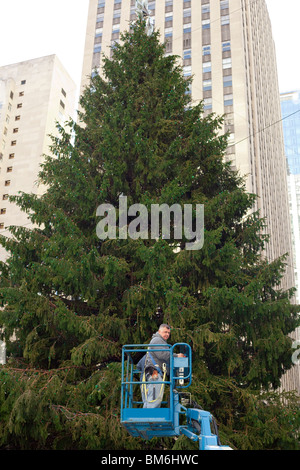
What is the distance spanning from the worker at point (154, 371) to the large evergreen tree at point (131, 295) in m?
2.21

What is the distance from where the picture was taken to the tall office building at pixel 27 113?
6562 centimetres

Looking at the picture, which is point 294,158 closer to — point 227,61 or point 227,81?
point 227,61

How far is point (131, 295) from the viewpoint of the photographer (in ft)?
35.0

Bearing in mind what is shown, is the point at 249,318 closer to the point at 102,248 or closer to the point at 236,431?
the point at 236,431

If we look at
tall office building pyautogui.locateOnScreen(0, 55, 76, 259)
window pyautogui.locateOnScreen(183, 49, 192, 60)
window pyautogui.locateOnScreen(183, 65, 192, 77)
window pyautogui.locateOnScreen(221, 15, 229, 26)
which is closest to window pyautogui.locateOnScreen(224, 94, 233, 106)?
window pyautogui.locateOnScreen(183, 65, 192, 77)

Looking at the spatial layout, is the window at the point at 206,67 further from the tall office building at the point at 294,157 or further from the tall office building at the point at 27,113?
the tall office building at the point at 294,157

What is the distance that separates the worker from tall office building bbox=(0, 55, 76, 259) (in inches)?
2276

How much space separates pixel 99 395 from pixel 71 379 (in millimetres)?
1262

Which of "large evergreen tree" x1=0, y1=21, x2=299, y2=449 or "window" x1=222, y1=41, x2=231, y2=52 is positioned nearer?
"large evergreen tree" x1=0, y1=21, x2=299, y2=449

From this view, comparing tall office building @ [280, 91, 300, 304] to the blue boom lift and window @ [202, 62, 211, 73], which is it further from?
the blue boom lift

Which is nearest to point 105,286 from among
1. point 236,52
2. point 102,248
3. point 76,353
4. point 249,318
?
point 102,248

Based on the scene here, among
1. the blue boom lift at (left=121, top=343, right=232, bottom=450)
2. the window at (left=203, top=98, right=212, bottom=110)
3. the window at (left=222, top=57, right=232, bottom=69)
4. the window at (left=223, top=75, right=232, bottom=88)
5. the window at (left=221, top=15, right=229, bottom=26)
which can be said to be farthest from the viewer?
the window at (left=221, top=15, right=229, bottom=26)

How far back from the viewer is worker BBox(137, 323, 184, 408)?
709 cm

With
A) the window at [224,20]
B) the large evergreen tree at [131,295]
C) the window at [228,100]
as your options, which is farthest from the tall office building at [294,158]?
the large evergreen tree at [131,295]
